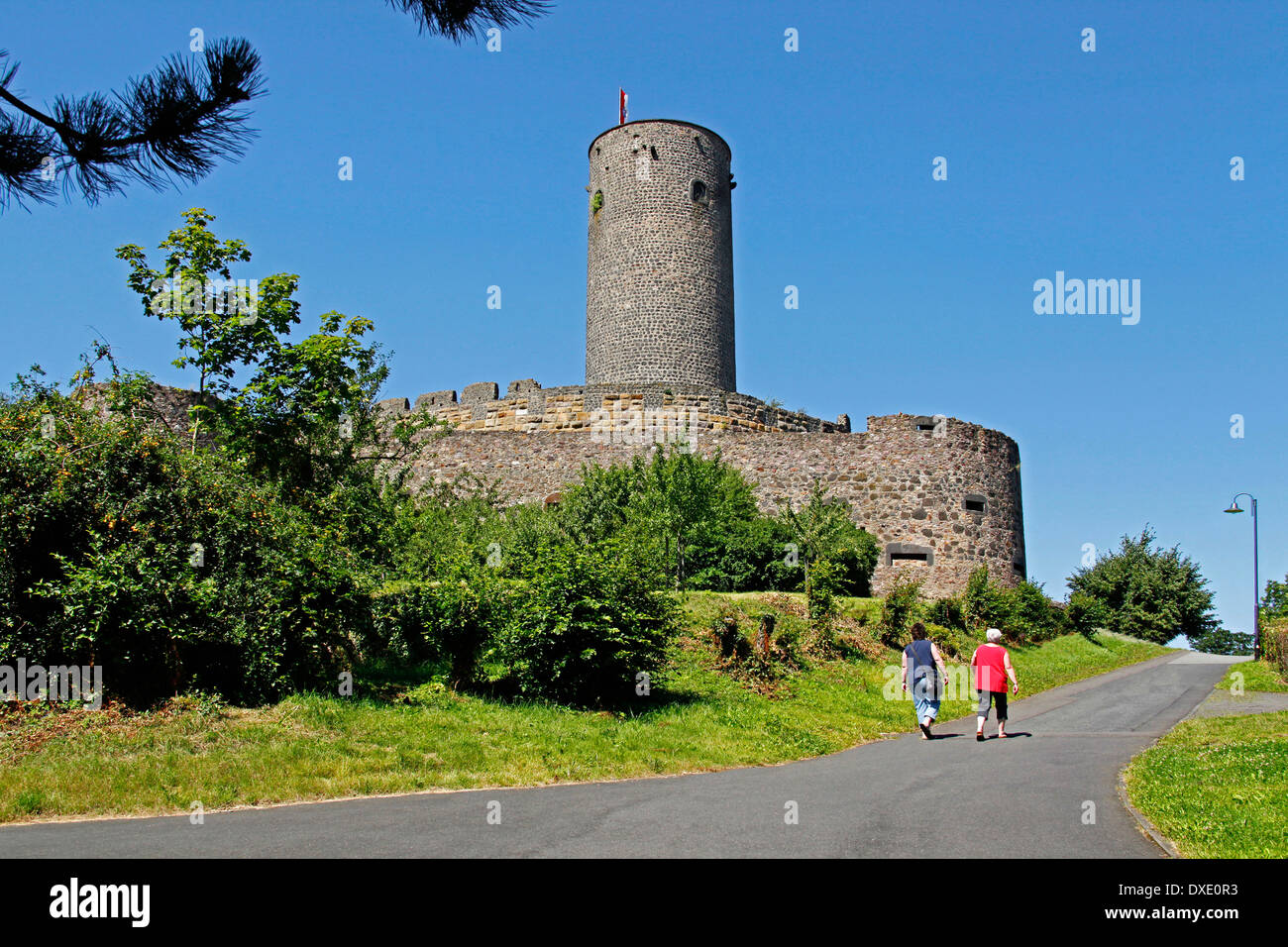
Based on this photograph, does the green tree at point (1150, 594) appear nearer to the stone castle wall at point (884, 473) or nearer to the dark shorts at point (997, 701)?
the stone castle wall at point (884, 473)

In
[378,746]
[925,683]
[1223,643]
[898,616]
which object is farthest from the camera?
[1223,643]

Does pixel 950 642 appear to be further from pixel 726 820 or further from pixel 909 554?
pixel 726 820

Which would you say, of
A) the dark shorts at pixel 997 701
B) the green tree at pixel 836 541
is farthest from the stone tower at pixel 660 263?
the dark shorts at pixel 997 701

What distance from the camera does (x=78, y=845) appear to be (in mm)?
6668

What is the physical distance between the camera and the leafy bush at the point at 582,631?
41.6ft

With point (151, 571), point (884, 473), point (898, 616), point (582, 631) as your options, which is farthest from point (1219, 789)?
point (884, 473)

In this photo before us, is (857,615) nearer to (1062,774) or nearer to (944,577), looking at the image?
(944,577)

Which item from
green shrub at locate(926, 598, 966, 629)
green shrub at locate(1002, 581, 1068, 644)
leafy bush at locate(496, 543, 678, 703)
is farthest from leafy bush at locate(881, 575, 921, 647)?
leafy bush at locate(496, 543, 678, 703)

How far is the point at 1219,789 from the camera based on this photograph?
27.8 feet

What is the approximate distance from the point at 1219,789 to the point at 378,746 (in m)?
7.73

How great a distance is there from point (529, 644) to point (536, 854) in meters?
6.43

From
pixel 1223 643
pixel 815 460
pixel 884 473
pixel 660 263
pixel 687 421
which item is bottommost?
pixel 1223 643

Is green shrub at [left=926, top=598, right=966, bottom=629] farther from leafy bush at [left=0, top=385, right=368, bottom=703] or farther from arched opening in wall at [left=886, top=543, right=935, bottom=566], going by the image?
leafy bush at [left=0, top=385, right=368, bottom=703]

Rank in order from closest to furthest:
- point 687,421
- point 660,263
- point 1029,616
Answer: point 1029,616 → point 687,421 → point 660,263
